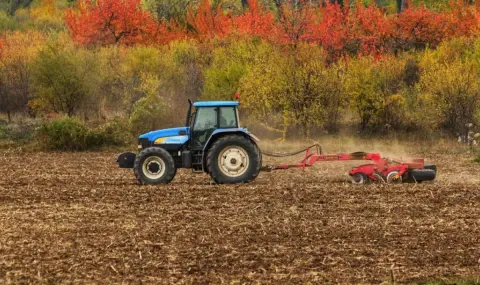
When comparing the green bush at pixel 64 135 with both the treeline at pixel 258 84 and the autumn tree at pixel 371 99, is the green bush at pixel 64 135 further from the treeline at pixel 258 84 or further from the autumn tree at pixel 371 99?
the autumn tree at pixel 371 99

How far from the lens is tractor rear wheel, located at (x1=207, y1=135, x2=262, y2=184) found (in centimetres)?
1845

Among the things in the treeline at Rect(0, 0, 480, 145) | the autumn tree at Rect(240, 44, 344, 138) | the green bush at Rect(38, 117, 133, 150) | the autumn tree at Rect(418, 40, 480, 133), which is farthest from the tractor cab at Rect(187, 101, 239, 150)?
the autumn tree at Rect(418, 40, 480, 133)

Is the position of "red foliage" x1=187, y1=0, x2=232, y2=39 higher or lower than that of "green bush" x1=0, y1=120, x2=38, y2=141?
higher

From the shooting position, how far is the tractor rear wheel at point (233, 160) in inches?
727

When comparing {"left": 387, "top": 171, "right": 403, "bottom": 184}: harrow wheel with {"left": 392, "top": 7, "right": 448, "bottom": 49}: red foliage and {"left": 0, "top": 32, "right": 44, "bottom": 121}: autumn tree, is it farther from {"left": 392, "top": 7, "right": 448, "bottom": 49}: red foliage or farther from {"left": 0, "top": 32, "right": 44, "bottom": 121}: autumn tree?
{"left": 392, "top": 7, "right": 448, "bottom": 49}: red foliage

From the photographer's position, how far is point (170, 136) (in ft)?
62.8

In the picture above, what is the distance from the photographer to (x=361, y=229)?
1359 cm

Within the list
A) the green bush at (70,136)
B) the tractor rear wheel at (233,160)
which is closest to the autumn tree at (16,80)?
the green bush at (70,136)

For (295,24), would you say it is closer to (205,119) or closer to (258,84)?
(258,84)

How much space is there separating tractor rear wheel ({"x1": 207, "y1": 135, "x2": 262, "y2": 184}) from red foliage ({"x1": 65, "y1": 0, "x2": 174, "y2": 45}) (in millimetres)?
41505

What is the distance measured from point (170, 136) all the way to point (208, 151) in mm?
1131

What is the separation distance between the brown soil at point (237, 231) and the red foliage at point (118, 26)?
131 ft

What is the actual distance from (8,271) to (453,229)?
7.05 metres

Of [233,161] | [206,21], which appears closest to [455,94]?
[233,161]
